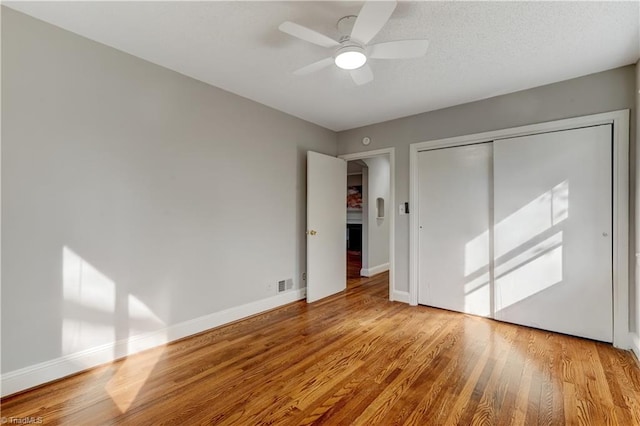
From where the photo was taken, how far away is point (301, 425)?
1578 millimetres

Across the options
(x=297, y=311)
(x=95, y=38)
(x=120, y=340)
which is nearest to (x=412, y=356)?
(x=297, y=311)

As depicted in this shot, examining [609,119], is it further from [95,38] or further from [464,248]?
[95,38]

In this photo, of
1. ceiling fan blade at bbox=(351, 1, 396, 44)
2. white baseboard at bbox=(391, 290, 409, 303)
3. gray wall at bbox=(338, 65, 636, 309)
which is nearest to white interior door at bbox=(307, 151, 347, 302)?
gray wall at bbox=(338, 65, 636, 309)

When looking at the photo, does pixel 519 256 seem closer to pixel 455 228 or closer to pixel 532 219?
pixel 532 219

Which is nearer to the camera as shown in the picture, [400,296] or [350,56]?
[350,56]

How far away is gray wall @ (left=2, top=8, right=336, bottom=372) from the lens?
1875 millimetres

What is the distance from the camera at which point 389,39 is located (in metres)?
2.12

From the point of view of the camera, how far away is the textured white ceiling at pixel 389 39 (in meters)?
1.82

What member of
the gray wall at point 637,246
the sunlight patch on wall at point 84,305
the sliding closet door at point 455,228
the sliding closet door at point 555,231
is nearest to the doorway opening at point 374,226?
the sliding closet door at point 455,228

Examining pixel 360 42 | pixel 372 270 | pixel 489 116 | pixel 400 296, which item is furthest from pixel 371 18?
pixel 372 270

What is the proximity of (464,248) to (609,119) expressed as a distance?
1.70 meters

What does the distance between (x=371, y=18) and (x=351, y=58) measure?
374mm

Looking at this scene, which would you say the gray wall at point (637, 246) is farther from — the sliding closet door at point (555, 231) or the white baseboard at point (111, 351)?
the white baseboard at point (111, 351)

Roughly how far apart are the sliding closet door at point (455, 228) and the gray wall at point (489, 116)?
214mm
